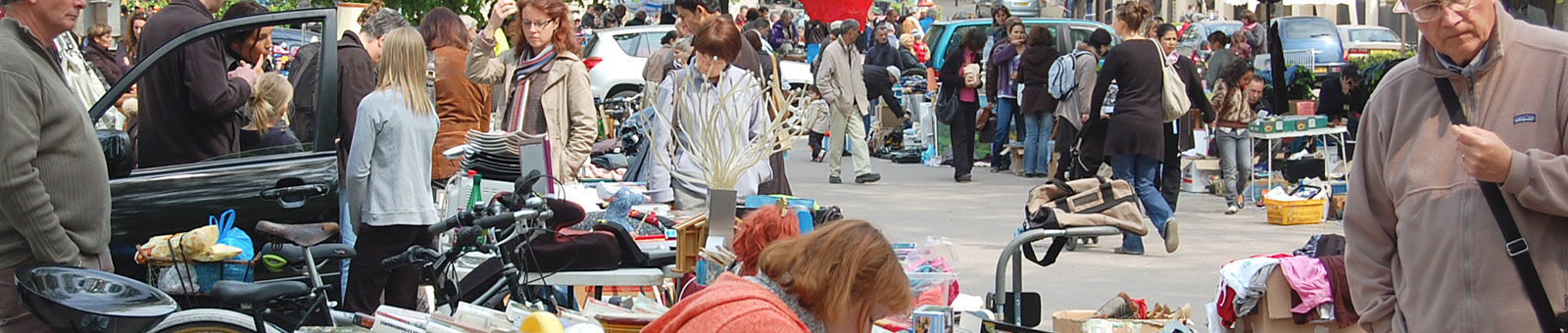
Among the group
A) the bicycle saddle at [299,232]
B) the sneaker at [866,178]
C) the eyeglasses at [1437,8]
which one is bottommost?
the sneaker at [866,178]

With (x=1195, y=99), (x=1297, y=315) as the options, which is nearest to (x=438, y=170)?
(x=1297, y=315)

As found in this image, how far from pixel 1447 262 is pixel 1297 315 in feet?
7.43

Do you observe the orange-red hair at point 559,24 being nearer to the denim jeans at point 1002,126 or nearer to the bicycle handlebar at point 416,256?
the bicycle handlebar at point 416,256

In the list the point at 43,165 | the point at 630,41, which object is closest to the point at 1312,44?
the point at 630,41

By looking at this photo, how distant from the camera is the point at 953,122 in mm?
15234

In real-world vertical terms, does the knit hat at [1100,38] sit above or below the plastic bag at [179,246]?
above

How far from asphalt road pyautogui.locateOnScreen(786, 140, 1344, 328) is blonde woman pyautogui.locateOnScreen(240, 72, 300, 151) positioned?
10.6 feet

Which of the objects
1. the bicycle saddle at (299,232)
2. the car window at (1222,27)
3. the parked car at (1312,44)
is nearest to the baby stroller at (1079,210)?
the bicycle saddle at (299,232)

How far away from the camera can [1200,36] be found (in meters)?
25.9

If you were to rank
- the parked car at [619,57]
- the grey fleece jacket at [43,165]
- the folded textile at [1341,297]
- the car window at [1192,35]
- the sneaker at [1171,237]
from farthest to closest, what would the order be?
the car window at [1192,35], the parked car at [619,57], the sneaker at [1171,237], the folded textile at [1341,297], the grey fleece jacket at [43,165]

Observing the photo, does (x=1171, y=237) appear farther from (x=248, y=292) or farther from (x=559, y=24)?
(x=248, y=292)

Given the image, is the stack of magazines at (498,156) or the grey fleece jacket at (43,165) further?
the stack of magazines at (498,156)

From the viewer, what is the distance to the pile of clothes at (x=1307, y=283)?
5695 millimetres

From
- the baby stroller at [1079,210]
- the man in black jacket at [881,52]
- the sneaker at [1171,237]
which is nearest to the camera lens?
the baby stroller at [1079,210]
